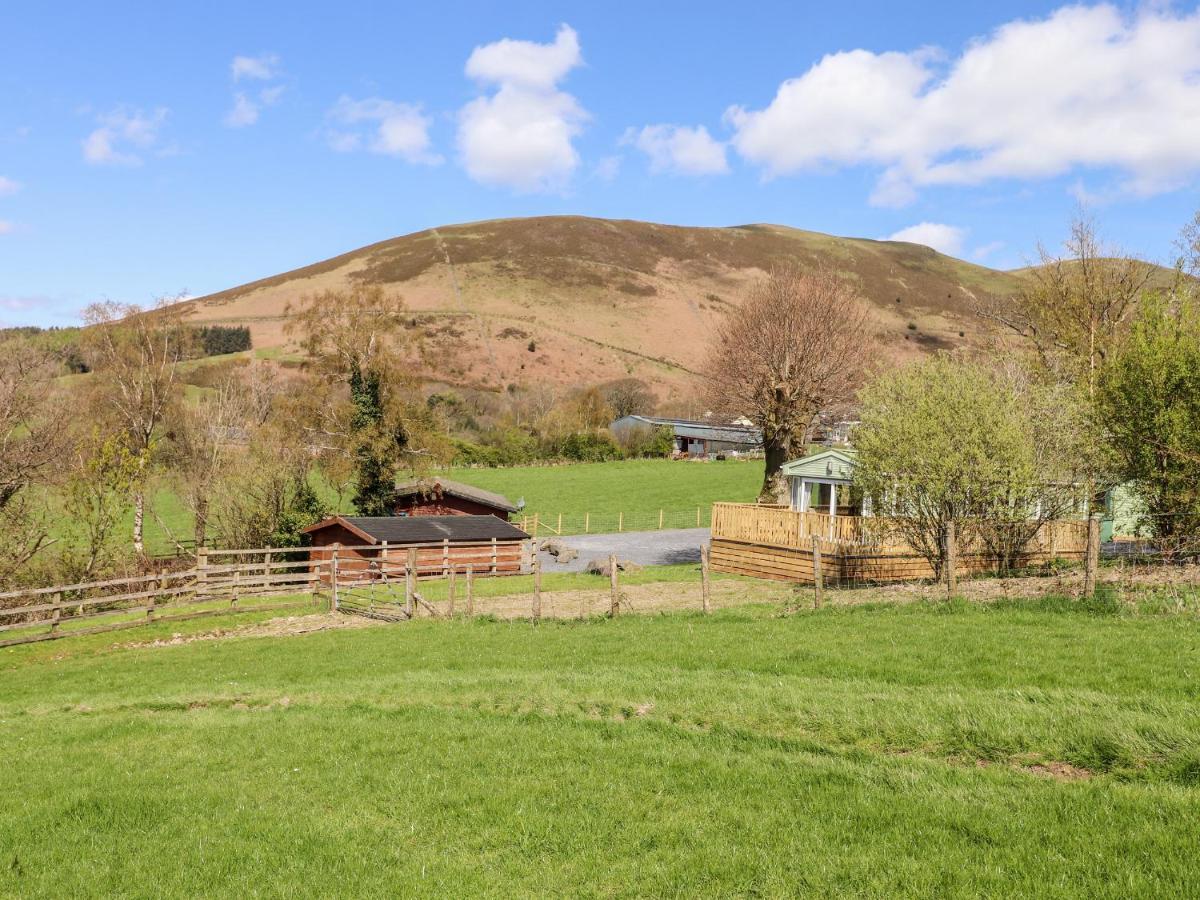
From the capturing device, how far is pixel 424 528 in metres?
37.0

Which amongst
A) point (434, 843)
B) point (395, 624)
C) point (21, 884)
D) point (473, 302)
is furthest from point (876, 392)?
point (473, 302)

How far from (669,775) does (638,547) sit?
37461 mm

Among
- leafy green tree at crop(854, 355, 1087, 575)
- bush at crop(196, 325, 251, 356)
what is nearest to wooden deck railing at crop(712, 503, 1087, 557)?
leafy green tree at crop(854, 355, 1087, 575)

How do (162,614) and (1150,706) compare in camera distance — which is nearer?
(1150,706)

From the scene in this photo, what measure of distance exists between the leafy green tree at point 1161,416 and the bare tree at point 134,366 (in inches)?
1493

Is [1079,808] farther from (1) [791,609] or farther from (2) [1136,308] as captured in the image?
(2) [1136,308]

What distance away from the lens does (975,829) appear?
587 cm

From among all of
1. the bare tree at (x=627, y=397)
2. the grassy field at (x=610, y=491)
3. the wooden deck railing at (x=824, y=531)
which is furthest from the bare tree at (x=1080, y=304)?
the bare tree at (x=627, y=397)

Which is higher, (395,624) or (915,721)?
(915,721)

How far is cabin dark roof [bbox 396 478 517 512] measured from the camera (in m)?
45.6

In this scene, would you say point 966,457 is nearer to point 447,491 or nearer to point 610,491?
point 447,491

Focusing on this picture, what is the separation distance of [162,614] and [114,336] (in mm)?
19417

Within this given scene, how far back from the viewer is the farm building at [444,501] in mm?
46031

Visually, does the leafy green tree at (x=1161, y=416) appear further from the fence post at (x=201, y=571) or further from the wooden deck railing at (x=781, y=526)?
the fence post at (x=201, y=571)
